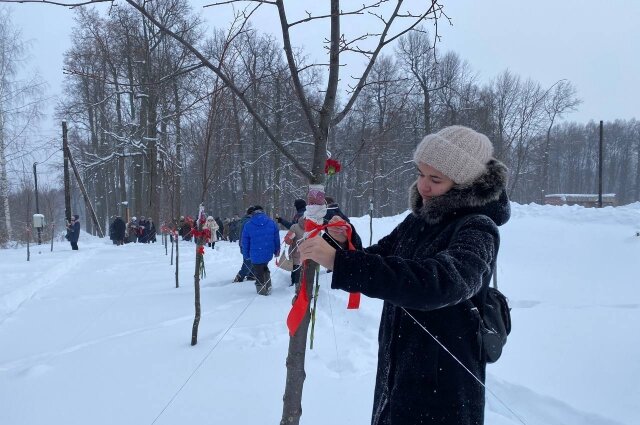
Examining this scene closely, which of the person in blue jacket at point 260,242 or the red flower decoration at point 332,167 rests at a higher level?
the red flower decoration at point 332,167

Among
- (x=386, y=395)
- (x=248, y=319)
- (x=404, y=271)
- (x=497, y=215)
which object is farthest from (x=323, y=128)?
(x=248, y=319)

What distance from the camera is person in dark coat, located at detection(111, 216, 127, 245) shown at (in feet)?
62.5

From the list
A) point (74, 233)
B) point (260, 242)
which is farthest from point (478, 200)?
point (74, 233)

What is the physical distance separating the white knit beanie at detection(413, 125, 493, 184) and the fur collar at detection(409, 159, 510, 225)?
0.03 metres

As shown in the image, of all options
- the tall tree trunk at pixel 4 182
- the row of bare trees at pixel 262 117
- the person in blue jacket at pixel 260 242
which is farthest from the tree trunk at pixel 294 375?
the tall tree trunk at pixel 4 182

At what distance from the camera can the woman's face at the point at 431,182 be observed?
157cm

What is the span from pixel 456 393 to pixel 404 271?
56cm

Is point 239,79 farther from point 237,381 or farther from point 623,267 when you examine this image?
point 623,267

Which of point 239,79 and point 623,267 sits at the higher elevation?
point 239,79

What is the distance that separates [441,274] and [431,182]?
1.59 feet

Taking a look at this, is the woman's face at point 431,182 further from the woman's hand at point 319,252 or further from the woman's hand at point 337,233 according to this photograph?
the woman's hand at point 319,252

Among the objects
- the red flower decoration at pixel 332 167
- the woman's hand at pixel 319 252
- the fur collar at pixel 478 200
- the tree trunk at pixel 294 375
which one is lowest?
the tree trunk at pixel 294 375

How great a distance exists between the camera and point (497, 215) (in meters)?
1.52

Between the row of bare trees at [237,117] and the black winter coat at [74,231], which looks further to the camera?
the black winter coat at [74,231]
